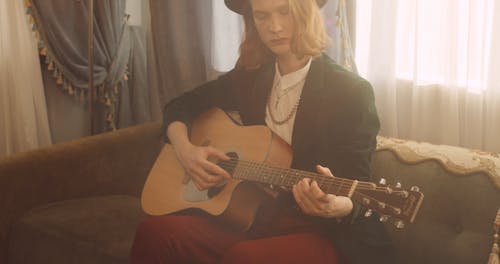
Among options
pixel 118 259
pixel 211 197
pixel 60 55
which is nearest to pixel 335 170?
pixel 211 197

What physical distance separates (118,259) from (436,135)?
952 mm

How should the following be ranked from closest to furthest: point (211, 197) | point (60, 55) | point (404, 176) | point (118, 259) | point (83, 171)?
point (211, 197)
point (404, 176)
point (118, 259)
point (83, 171)
point (60, 55)

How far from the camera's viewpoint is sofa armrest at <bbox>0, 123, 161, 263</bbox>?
1735 millimetres

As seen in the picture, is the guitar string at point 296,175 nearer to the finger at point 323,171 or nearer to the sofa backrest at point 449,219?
the finger at point 323,171

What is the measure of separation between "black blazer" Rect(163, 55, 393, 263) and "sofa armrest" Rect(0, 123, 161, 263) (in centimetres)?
54

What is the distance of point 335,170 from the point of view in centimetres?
120

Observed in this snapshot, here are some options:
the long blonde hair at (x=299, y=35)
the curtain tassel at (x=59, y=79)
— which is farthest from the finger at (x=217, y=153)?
the curtain tassel at (x=59, y=79)

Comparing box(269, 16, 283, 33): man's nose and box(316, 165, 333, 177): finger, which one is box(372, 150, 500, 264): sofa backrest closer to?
box(316, 165, 333, 177): finger

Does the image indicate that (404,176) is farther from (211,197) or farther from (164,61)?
(164,61)

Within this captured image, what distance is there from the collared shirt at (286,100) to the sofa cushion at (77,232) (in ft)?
1.71

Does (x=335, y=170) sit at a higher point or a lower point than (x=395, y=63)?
lower

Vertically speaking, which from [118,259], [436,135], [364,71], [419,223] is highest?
[364,71]

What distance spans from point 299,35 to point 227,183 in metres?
0.37

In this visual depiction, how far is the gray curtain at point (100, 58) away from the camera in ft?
7.09
